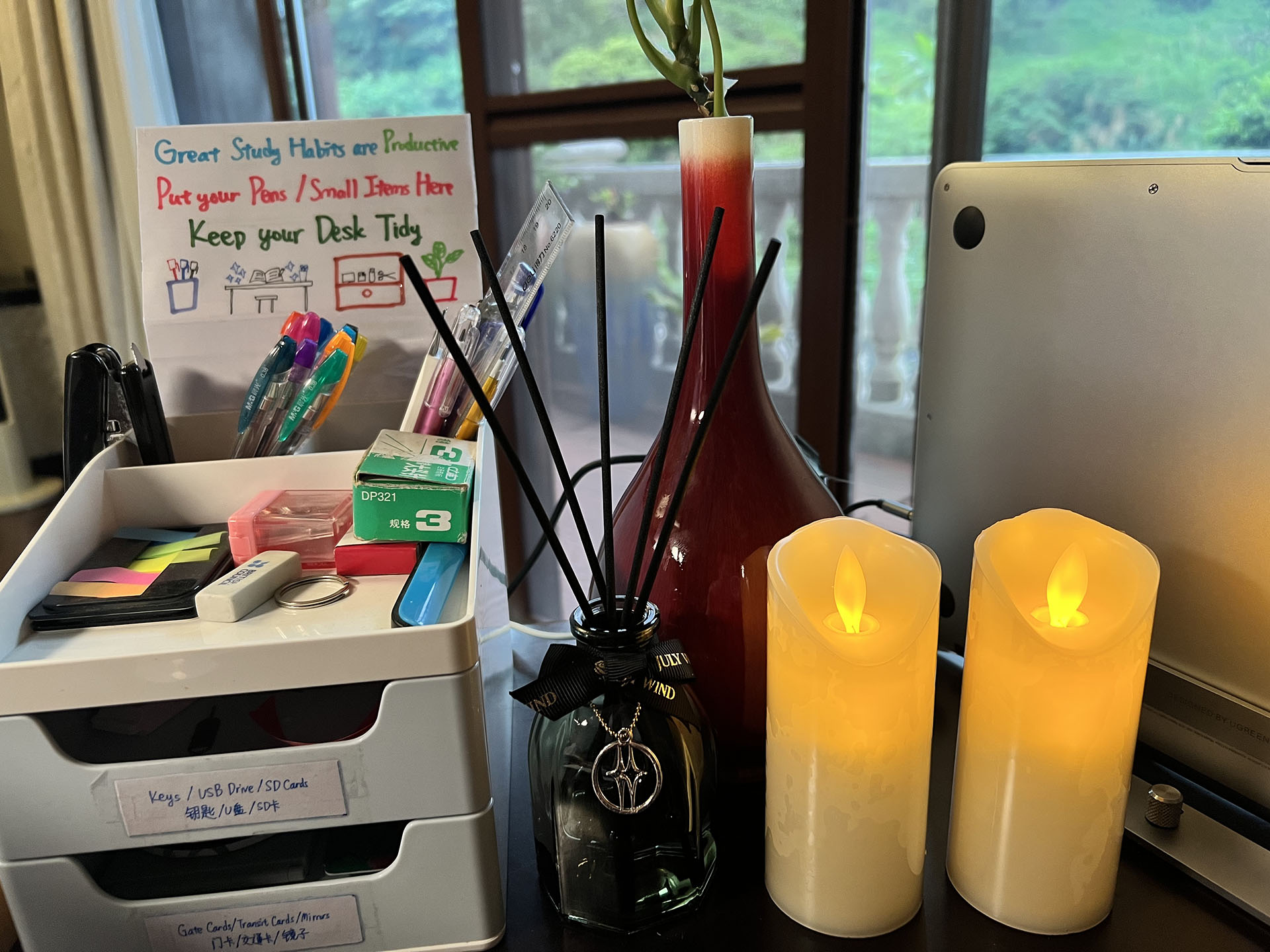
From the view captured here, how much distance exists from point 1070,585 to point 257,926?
0.41m

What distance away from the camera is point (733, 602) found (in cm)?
52

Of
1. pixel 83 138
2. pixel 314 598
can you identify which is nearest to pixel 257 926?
pixel 314 598

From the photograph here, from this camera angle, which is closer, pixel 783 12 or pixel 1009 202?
pixel 1009 202

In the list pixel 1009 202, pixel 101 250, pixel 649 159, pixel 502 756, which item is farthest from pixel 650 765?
pixel 101 250

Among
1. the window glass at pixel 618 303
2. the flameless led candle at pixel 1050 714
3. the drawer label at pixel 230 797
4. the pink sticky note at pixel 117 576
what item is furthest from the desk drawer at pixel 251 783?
the window glass at pixel 618 303

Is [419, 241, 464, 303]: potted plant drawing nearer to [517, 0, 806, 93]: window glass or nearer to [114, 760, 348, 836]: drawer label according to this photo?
[114, 760, 348, 836]: drawer label

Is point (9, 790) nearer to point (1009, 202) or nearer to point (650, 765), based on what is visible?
point (650, 765)

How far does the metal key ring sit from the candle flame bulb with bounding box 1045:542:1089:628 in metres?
0.34

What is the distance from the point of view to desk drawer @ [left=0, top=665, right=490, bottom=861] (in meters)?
0.42

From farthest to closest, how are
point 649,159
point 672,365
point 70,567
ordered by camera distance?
point 672,365, point 649,159, point 70,567

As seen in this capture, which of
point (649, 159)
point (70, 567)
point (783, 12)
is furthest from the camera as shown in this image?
point (649, 159)

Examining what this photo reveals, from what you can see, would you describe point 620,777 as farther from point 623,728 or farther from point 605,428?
point 605,428

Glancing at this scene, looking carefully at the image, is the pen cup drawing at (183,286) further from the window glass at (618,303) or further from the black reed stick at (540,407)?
the window glass at (618,303)

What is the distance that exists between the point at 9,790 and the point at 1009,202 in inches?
23.8
